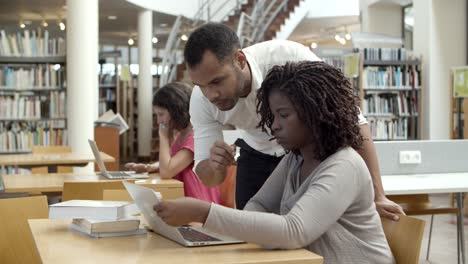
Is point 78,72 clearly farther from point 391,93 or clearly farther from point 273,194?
point 273,194

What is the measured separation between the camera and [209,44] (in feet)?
7.57

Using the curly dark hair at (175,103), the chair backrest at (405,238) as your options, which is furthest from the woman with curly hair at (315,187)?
the curly dark hair at (175,103)

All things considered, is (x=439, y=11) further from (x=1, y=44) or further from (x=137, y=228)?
(x=137, y=228)

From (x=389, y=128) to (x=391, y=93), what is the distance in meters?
0.55

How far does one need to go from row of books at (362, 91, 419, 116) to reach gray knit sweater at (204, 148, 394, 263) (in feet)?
30.4

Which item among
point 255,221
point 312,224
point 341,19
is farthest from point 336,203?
point 341,19

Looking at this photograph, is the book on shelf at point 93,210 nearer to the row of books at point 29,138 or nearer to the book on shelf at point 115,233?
the book on shelf at point 115,233

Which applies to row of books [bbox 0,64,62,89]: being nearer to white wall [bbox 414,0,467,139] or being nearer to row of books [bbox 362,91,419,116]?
row of books [bbox 362,91,419,116]

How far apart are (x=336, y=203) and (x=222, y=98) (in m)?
0.62

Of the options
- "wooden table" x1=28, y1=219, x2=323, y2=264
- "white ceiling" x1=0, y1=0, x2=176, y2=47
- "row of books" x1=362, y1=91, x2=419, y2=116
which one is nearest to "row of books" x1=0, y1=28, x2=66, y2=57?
"white ceiling" x1=0, y1=0, x2=176, y2=47

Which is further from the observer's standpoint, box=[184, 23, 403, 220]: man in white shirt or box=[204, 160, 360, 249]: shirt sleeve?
box=[184, 23, 403, 220]: man in white shirt

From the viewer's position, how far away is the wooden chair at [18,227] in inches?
118

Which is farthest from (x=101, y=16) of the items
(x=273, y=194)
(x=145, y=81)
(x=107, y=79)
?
(x=273, y=194)

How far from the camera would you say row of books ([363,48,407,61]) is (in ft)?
36.2
